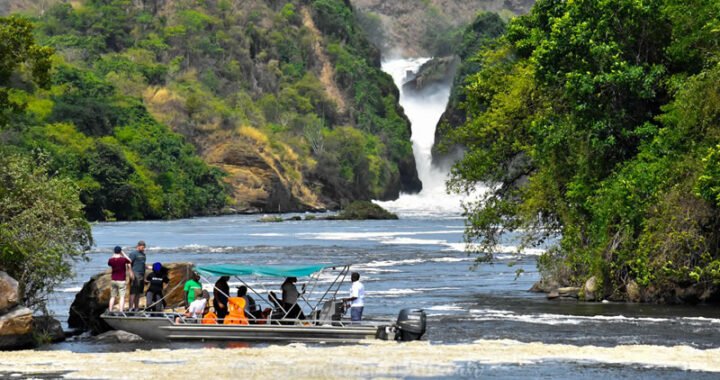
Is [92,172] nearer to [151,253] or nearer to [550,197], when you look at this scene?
[151,253]

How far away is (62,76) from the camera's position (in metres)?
145

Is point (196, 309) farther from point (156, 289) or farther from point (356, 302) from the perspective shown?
point (356, 302)

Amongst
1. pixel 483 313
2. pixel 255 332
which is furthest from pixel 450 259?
pixel 255 332

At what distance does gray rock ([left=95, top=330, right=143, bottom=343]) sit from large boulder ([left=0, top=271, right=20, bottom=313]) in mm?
2785

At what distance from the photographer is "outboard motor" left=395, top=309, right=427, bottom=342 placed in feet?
101

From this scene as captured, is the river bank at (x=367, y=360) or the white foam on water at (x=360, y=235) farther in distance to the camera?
the white foam on water at (x=360, y=235)

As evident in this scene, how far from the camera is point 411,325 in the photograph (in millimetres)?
30891

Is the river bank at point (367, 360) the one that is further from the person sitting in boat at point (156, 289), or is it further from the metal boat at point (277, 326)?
the person sitting in boat at point (156, 289)

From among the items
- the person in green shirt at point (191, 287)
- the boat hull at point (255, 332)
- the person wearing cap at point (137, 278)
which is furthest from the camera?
the person wearing cap at point (137, 278)

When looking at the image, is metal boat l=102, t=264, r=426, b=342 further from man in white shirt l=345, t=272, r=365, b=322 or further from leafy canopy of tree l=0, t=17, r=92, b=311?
leafy canopy of tree l=0, t=17, r=92, b=311

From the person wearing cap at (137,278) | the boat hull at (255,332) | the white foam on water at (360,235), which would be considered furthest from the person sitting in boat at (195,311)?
the white foam on water at (360,235)

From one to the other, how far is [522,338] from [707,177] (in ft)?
22.5

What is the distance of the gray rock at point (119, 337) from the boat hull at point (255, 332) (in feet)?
1.44

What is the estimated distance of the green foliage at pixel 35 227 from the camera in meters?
32.5
